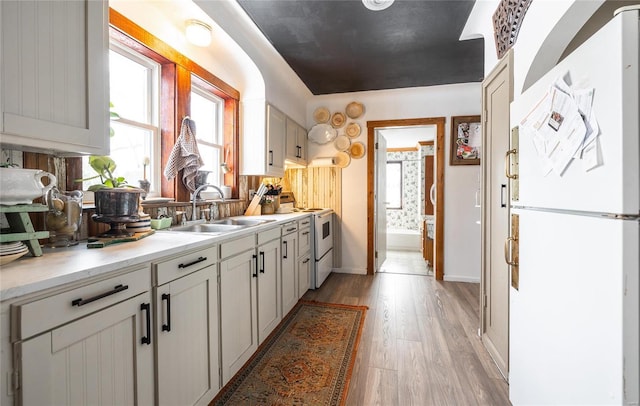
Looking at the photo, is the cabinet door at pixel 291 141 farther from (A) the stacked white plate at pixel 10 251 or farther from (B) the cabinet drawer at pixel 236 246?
(A) the stacked white plate at pixel 10 251

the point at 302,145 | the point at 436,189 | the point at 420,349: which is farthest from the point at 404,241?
the point at 420,349

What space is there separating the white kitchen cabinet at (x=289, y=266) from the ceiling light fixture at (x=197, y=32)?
1551 millimetres

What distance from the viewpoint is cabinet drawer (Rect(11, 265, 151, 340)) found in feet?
2.49

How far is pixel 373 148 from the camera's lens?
4016 millimetres

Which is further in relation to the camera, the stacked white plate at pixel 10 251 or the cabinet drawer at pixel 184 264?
the cabinet drawer at pixel 184 264

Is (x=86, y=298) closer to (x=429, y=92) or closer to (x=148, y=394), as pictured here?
(x=148, y=394)

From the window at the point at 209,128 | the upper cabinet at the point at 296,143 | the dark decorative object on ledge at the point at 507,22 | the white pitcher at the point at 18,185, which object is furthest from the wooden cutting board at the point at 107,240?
the dark decorative object on ledge at the point at 507,22

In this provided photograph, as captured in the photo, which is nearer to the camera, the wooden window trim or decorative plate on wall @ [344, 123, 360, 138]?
the wooden window trim

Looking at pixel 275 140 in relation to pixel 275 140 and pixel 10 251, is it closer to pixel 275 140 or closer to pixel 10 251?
pixel 275 140

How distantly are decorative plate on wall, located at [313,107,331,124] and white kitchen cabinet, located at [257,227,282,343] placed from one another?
87.7 inches

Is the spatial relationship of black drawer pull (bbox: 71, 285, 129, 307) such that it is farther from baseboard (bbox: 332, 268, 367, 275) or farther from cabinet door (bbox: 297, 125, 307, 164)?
baseboard (bbox: 332, 268, 367, 275)

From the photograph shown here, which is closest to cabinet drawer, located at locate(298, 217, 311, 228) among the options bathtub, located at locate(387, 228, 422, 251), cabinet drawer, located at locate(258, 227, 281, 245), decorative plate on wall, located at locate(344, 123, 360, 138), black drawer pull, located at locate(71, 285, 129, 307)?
cabinet drawer, located at locate(258, 227, 281, 245)

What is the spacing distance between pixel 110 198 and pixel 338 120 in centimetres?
318

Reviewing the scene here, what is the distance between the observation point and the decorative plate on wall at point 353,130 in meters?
4.04
